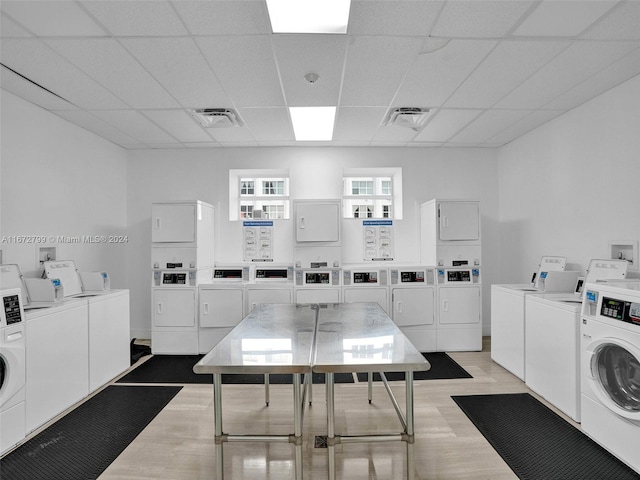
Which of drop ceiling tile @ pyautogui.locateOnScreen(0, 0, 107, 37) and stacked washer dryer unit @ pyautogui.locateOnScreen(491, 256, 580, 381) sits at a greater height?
drop ceiling tile @ pyautogui.locateOnScreen(0, 0, 107, 37)

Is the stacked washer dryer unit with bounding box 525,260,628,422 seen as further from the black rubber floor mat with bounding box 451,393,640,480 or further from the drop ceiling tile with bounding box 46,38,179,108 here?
the drop ceiling tile with bounding box 46,38,179,108

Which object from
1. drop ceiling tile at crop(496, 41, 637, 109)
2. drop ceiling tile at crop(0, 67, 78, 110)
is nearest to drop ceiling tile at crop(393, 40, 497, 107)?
drop ceiling tile at crop(496, 41, 637, 109)

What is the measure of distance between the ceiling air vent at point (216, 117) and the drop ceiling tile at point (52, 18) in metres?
1.36

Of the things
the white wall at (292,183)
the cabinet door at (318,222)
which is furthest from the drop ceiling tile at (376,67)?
the white wall at (292,183)

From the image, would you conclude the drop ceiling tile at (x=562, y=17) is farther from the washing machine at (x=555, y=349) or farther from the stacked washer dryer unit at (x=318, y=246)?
the stacked washer dryer unit at (x=318, y=246)

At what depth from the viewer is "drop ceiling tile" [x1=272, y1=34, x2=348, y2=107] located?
2359 millimetres

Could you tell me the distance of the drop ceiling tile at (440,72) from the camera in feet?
8.07

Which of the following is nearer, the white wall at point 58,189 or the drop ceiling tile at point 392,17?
the drop ceiling tile at point 392,17

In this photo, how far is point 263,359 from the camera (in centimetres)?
173

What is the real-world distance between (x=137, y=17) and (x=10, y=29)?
2.98 ft

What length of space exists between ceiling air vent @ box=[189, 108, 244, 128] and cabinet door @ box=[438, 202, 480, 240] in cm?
276

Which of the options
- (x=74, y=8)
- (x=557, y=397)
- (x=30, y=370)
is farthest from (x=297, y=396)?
(x=74, y=8)

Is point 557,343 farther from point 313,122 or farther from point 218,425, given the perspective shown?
point 313,122

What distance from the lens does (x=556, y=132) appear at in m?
3.85
